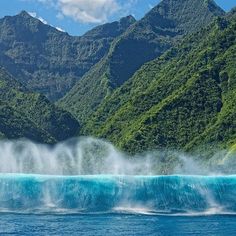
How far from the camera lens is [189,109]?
158 meters

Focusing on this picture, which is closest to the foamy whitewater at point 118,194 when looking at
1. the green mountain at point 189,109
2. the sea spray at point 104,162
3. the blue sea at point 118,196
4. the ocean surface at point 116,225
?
the blue sea at point 118,196

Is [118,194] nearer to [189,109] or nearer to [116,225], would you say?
[116,225]

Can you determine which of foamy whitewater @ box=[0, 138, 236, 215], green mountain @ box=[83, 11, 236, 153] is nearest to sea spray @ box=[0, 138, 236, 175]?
green mountain @ box=[83, 11, 236, 153]

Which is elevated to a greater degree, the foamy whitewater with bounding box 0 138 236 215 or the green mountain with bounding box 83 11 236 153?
the green mountain with bounding box 83 11 236 153

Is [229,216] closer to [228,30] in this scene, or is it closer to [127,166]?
[127,166]

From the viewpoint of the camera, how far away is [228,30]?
184750 mm

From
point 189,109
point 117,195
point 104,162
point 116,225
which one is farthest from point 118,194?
point 189,109

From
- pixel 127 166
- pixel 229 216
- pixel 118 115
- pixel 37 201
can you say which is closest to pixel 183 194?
pixel 229 216

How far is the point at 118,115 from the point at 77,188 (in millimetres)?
125004

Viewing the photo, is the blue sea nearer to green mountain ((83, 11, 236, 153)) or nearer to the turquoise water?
the turquoise water

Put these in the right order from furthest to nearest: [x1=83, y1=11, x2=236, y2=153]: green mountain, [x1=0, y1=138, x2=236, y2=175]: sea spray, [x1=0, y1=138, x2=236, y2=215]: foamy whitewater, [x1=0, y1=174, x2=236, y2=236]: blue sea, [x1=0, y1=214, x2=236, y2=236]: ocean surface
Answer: [x1=83, y1=11, x2=236, y2=153]: green mountain → [x1=0, y1=138, x2=236, y2=175]: sea spray → [x1=0, y1=138, x2=236, y2=215]: foamy whitewater → [x1=0, y1=174, x2=236, y2=236]: blue sea → [x1=0, y1=214, x2=236, y2=236]: ocean surface

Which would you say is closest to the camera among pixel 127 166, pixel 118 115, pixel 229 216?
pixel 229 216

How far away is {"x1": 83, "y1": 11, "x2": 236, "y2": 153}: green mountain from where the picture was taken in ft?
478

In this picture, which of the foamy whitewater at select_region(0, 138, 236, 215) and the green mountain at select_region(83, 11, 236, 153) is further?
the green mountain at select_region(83, 11, 236, 153)
